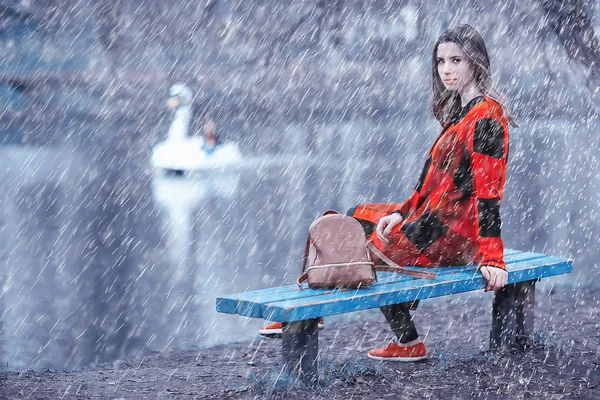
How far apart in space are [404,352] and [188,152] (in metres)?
16.4

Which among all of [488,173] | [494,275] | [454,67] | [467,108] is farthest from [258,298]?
[454,67]

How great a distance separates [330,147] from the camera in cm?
2698

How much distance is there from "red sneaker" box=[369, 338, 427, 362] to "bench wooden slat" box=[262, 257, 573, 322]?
2.00ft

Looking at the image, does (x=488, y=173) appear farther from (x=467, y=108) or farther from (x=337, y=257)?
(x=337, y=257)

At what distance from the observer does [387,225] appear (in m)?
5.05

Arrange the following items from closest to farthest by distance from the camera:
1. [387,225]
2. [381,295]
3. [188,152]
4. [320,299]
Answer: [320,299] < [381,295] < [387,225] < [188,152]

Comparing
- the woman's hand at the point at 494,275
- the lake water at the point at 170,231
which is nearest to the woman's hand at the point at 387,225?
the woman's hand at the point at 494,275

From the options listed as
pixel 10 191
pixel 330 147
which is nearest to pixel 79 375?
pixel 10 191

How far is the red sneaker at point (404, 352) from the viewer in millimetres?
5230

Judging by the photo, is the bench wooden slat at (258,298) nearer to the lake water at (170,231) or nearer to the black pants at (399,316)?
the black pants at (399,316)

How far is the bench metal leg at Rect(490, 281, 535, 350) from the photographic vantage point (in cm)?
542

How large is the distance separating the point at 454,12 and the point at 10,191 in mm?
10206

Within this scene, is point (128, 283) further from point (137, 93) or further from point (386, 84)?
point (386, 84)

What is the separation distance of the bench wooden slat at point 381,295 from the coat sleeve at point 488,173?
0.16 m
